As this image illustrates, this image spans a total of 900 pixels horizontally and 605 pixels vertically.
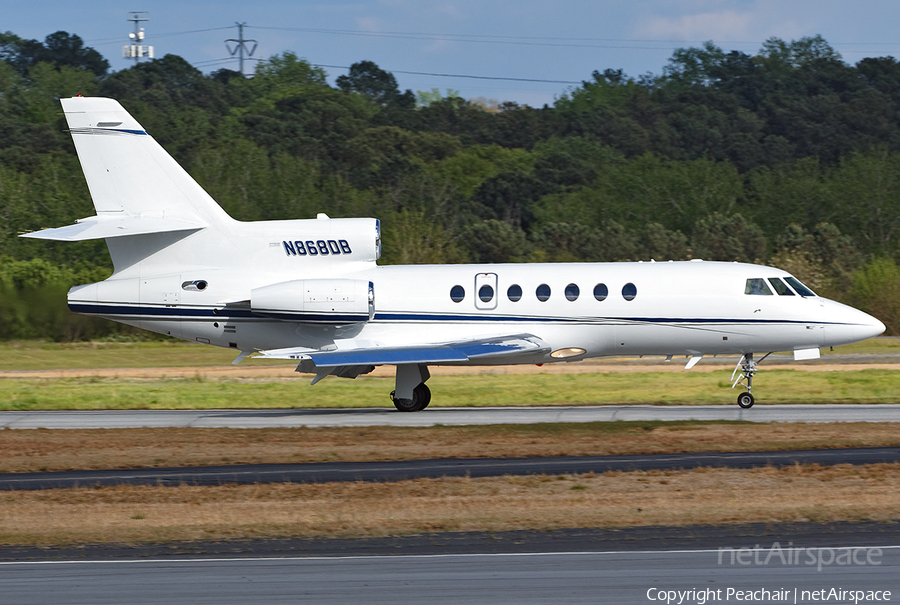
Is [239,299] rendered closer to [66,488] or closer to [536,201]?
[66,488]

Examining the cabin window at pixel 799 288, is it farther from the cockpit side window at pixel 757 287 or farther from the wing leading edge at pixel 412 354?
the wing leading edge at pixel 412 354

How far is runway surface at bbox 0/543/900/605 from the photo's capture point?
9.02 metres

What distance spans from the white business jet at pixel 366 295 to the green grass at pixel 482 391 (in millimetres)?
1935

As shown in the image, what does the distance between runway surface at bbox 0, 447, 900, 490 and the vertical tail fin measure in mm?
8825

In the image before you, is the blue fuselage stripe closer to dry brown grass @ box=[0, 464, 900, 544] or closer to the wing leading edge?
the wing leading edge

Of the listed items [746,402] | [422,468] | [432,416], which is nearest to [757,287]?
[746,402]

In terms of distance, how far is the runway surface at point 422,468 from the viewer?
49.4 ft

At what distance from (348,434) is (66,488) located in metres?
5.67

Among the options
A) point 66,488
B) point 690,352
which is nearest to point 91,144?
point 66,488

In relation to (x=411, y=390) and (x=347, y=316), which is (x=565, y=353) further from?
(x=347, y=316)

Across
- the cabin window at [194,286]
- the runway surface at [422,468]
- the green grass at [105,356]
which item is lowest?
the green grass at [105,356]

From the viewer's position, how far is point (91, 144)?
23.4 m

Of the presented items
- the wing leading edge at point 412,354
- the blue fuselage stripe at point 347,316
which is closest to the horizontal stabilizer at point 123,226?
the blue fuselage stripe at point 347,316

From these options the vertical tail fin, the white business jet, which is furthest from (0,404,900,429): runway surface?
the vertical tail fin
